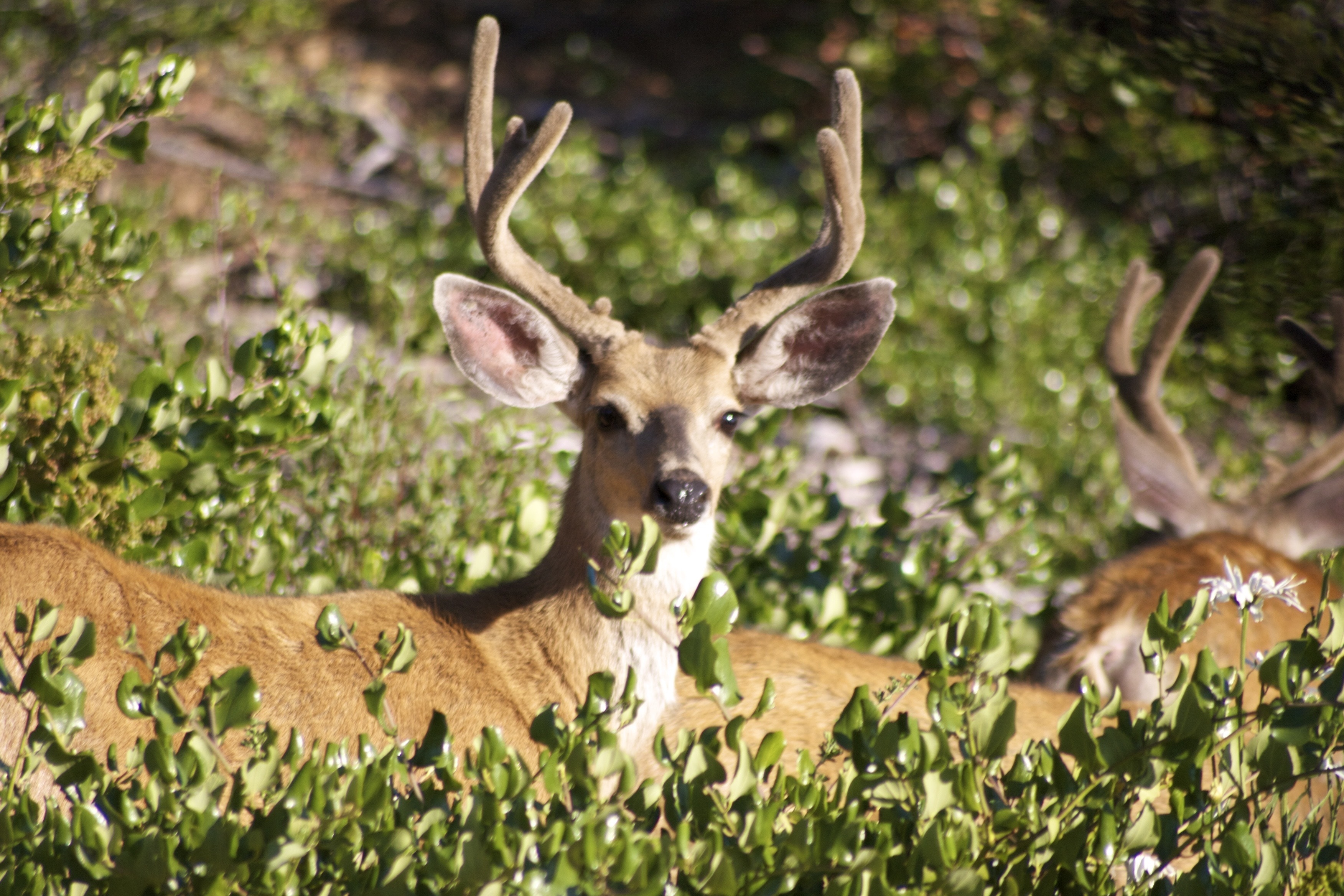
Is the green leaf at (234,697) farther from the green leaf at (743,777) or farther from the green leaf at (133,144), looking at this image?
the green leaf at (133,144)

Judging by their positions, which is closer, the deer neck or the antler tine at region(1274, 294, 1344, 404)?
the deer neck

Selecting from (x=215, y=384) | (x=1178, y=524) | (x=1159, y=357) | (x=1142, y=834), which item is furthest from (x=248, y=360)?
(x=1178, y=524)

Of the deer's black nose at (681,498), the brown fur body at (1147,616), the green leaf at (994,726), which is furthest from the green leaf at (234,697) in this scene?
the brown fur body at (1147,616)

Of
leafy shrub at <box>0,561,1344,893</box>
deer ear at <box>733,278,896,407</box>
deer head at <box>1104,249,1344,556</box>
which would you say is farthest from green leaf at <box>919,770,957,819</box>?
deer head at <box>1104,249,1344,556</box>

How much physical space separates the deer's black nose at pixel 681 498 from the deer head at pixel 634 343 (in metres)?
0.08

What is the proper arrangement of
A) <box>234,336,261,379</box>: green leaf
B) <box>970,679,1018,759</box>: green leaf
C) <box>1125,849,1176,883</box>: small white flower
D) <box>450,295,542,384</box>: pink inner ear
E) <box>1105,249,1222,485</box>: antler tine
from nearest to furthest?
<box>970,679,1018,759</box>: green leaf, <box>1125,849,1176,883</box>: small white flower, <box>234,336,261,379</box>: green leaf, <box>450,295,542,384</box>: pink inner ear, <box>1105,249,1222,485</box>: antler tine

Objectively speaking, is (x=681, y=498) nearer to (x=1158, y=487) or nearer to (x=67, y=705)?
(x=67, y=705)

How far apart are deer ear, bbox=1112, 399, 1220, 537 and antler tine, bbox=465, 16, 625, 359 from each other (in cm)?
245

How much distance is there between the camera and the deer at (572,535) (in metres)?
3.41

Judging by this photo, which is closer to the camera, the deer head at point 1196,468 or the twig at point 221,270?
the twig at point 221,270

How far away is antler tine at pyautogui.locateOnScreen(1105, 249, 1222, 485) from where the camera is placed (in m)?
5.58

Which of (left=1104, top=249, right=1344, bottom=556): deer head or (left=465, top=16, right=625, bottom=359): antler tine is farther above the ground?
(left=465, top=16, right=625, bottom=359): antler tine

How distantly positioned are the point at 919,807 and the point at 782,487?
10.2ft

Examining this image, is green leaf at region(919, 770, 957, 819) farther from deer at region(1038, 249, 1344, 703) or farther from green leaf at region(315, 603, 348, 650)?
deer at region(1038, 249, 1344, 703)
